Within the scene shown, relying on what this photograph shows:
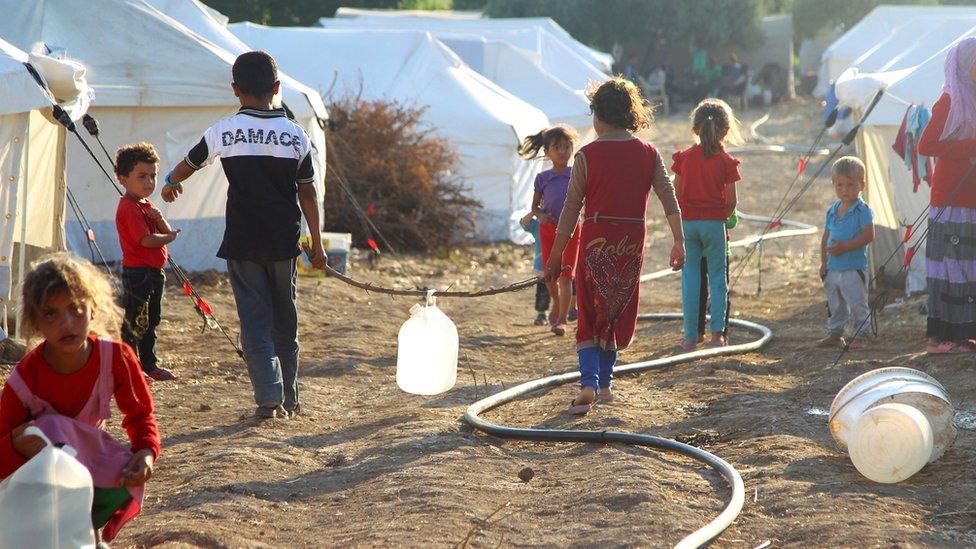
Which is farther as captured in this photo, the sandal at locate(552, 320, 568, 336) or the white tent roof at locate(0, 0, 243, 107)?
the white tent roof at locate(0, 0, 243, 107)

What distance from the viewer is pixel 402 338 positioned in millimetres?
6457

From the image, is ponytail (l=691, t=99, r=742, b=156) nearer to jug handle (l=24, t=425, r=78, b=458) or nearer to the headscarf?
the headscarf

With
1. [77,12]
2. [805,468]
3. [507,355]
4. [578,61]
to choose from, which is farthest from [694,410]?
[578,61]

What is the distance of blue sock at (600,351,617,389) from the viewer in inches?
245

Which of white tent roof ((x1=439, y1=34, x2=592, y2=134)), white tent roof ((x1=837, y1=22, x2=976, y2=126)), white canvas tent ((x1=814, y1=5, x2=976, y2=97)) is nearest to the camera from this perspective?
white tent roof ((x1=837, y1=22, x2=976, y2=126))

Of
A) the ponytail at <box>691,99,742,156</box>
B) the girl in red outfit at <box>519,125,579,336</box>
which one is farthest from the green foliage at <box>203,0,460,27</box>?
the ponytail at <box>691,99,742,156</box>

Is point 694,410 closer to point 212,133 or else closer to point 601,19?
point 212,133

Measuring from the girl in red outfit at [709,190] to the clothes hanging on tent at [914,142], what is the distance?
200cm

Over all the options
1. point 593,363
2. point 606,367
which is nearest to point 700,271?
point 606,367

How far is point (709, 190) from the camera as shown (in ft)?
26.3

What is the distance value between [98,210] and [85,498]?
8.23 m

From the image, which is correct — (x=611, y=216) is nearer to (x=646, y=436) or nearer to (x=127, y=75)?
(x=646, y=436)

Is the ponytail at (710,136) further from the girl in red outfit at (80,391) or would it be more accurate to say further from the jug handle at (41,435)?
the jug handle at (41,435)

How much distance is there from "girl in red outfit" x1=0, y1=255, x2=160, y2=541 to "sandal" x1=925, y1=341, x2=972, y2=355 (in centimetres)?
547
